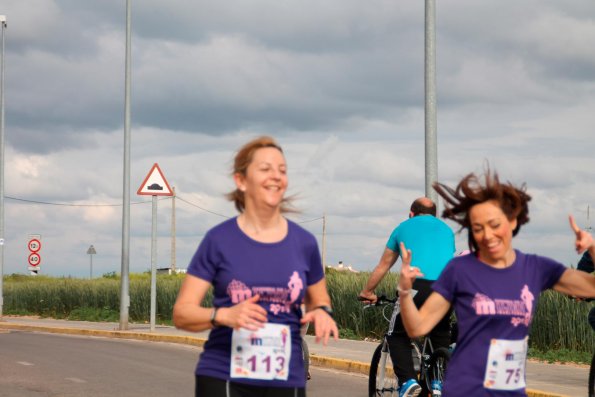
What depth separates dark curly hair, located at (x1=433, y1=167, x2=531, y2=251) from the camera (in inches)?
199

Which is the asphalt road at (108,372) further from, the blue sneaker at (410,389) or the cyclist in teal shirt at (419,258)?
the blue sneaker at (410,389)

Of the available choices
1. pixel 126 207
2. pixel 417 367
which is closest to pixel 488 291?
pixel 417 367

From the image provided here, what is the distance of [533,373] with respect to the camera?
14172mm

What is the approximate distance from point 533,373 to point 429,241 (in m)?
Answer: 5.97

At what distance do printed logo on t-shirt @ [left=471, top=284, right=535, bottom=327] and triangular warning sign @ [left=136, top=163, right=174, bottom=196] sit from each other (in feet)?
65.0

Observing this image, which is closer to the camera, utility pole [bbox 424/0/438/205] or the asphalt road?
the asphalt road

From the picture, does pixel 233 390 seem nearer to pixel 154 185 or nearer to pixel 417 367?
pixel 417 367

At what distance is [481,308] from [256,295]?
1.06 meters

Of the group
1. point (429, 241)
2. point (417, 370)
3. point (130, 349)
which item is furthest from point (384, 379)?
point (130, 349)

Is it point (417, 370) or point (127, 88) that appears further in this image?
point (127, 88)

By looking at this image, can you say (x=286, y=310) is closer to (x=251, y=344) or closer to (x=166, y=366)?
(x=251, y=344)

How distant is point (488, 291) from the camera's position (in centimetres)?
496

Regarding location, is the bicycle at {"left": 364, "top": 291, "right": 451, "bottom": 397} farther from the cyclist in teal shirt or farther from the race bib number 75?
the race bib number 75

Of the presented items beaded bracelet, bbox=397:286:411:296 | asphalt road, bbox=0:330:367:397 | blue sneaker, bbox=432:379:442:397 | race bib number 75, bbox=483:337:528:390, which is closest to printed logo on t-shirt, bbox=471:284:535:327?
race bib number 75, bbox=483:337:528:390
